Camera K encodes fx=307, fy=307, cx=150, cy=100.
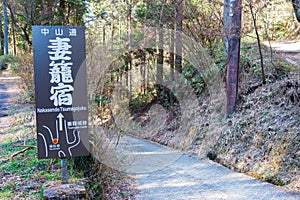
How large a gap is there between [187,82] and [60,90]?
7.55 meters

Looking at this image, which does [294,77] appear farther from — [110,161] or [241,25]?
[110,161]

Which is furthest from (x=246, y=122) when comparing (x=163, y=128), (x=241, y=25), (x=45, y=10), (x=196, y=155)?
(x=45, y=10)

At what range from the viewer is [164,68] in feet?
41.8

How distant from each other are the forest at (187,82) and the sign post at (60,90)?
1.06 meters

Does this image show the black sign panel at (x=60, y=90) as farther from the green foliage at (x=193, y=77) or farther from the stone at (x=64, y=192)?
the green foliage at (x=193, y=77)

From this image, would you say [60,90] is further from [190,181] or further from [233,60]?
[233,60]

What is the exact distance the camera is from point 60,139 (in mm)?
3859

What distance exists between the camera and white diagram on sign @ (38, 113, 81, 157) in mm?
3797

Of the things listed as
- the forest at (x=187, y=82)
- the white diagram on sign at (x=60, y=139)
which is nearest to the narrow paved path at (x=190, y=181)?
the forest at (x=187, y=82)

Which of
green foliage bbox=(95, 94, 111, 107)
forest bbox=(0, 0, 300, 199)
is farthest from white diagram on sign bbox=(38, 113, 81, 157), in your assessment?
green foliage bbox=(95, 94, 111, 107)

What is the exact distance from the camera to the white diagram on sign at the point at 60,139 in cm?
380

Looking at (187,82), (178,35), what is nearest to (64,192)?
(187,82)

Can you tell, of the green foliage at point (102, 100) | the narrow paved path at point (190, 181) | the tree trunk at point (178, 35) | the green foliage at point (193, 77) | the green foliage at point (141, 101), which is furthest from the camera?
the green foliage at point (141, 101)

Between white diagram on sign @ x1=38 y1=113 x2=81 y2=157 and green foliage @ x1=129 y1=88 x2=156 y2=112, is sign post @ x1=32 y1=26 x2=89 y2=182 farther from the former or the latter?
green foliage @ x1=129 y1=88 x2=156 y2=112
